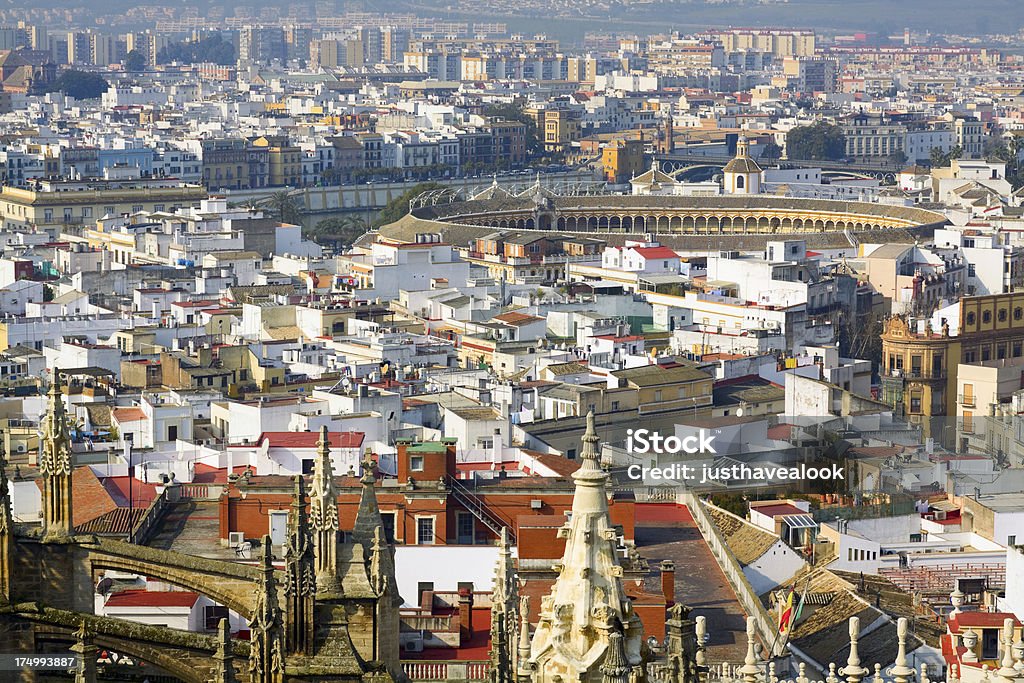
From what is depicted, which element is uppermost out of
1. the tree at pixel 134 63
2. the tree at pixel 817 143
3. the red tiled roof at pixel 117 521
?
the red tiled roof at pixel 117 521

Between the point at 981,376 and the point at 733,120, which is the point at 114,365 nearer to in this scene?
the point at 981,376

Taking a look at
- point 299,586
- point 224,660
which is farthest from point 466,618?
point 224,660

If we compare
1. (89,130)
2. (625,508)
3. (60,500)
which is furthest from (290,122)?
(60,500)

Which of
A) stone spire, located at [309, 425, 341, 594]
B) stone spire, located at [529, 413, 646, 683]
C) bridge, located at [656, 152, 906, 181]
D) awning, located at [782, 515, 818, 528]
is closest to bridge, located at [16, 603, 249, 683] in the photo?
stone spire, located at [309, 425, 341, 594]

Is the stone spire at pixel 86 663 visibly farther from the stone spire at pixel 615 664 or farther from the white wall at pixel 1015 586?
the white wall at pixel 1015 586

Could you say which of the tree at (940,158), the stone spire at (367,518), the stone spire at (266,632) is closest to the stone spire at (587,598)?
the stone spire at (266,632)

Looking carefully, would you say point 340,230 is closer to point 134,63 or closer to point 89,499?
point 89,499
